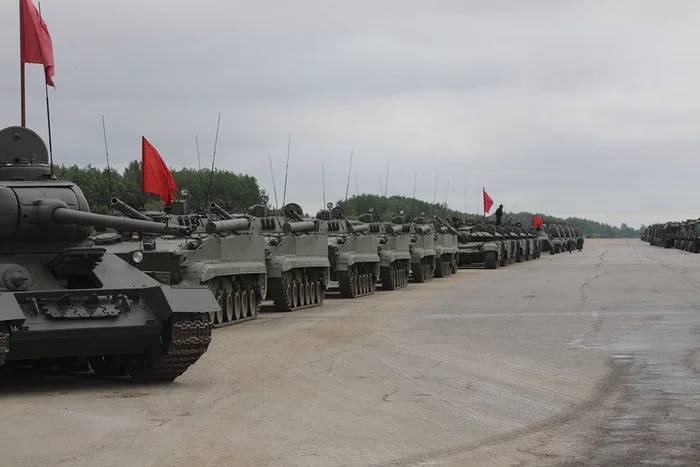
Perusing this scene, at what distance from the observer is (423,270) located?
4412cm

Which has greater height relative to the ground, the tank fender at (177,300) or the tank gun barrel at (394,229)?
the tank gun barrel at (394,229)

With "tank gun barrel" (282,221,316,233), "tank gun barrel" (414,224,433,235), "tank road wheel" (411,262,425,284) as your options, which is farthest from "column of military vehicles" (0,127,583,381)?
"tank gun barrel" (414,224,433,235)

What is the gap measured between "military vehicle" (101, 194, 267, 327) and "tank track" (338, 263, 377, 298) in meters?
6.90

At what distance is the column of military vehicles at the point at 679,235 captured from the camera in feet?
252

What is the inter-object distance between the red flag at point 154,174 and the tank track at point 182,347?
17.8m

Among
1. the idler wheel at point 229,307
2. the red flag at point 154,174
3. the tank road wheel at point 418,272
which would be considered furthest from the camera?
the tank road wheel at point 418,272

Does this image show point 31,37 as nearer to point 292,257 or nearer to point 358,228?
point 292,257

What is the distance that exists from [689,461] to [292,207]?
22.9 meters

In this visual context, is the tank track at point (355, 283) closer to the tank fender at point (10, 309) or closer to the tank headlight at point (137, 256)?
the tank headlight at point (137, 256)

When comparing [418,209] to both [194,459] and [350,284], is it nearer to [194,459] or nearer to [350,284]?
[350,284]

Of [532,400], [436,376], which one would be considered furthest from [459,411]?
[436,376]

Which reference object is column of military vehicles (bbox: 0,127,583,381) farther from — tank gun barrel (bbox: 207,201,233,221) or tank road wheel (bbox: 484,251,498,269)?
tank road wheel (bbox: 484,251,498,269)

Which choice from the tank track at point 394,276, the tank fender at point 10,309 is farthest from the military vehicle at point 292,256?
the tank fender at point 10,309

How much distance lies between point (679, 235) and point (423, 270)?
1989 inches
